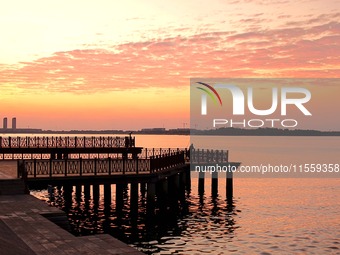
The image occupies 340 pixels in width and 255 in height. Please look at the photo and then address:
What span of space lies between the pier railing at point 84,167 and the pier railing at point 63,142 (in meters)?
17.1

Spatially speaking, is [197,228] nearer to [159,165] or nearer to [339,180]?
[159,165]

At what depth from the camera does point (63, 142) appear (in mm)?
53625

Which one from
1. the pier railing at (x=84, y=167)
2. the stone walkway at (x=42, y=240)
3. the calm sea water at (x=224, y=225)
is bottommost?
the calm sea water at (x=224, y=225)

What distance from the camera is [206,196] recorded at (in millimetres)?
50500

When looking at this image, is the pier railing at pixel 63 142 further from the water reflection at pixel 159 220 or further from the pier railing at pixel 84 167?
the pier railing at pixel 84 167

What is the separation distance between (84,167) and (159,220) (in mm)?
6827

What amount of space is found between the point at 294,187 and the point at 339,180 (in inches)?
629

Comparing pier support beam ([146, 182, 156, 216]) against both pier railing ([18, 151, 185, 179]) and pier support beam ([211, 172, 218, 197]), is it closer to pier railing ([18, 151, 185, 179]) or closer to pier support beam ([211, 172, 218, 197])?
pier railing ([18, 151, 185, 179])

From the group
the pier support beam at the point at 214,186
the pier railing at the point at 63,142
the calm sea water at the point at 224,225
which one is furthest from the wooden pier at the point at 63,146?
the pier support beam at the point at 214,186

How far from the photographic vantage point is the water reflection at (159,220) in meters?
28.0

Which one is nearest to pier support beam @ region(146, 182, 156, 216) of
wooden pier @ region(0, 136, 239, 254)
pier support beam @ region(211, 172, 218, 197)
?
wooden pier @ region(0, 136, 239, 254)

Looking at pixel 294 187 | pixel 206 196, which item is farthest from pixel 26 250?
pixel 294 187

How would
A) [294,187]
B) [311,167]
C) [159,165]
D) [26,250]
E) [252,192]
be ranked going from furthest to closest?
[311,167] < [294,187] < [252,192] < [159,165] < [26,250]

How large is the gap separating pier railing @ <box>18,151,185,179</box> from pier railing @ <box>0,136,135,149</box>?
17100 mm
